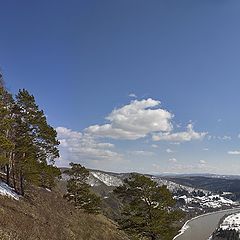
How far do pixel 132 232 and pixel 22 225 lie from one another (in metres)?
9.43

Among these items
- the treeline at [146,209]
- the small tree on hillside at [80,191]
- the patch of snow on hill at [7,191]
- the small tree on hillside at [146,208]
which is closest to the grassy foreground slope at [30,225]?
the patch of snow on hill at [7,191]

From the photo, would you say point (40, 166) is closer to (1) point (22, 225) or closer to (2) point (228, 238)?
(1) point (22, 225)

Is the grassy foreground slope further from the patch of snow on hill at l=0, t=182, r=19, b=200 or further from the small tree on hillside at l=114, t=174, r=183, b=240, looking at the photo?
the small tree on hillside at l=114, t=174, r=183, b=240

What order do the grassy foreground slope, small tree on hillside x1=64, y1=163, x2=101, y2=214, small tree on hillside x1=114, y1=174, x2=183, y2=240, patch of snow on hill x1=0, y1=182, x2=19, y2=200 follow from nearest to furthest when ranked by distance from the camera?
the grassy foreground slope → small tree on hillside x1=114, y1=174, x2=183, y2=240 → patch of snow on hill x1=0, y1=182, x2=19, y2=200 → small tree on hillside x1=64, y1=163, x2=101, y2=214

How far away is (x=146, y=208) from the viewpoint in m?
27.5

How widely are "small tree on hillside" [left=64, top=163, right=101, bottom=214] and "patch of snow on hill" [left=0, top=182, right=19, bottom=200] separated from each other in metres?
16.1

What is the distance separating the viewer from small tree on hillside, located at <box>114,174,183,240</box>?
27319 millimetres

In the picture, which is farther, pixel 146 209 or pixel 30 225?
pixel 146 209

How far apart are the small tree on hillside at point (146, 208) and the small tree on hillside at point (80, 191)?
77.7 feet

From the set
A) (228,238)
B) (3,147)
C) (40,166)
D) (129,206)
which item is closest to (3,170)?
(40,166)

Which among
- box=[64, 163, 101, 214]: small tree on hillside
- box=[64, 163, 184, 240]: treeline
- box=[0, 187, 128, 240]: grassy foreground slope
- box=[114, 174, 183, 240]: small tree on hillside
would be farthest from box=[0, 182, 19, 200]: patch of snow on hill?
box=[64, 163, 101, 214]: small tree on hillside

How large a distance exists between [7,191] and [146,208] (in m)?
13.8

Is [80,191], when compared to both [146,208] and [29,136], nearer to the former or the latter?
[29,136]

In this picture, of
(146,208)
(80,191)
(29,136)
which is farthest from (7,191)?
(80,191)
